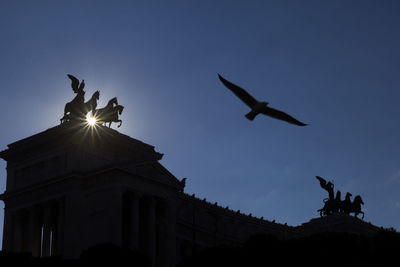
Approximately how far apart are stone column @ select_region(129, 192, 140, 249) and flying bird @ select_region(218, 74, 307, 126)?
51732 millimetres

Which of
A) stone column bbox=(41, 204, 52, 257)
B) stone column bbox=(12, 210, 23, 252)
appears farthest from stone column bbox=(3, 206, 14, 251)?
stone column bbox=(41, 204, 52, 257)

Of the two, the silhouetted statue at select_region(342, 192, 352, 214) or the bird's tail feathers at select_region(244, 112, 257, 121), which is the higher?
the silhouetted statue at select_region(342, 192, 352, 214)

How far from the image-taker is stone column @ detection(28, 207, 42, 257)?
90.0m

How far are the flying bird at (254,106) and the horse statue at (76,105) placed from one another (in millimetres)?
60204

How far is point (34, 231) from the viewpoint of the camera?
298ft

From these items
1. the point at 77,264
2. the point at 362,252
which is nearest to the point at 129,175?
the point at 77,264

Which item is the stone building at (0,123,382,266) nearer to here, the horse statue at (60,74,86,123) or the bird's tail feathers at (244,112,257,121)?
the horse statue at (60,74,86,123)

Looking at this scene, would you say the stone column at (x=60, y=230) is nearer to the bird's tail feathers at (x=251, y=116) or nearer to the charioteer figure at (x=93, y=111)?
the charioteer figure at (x=93, y=111)

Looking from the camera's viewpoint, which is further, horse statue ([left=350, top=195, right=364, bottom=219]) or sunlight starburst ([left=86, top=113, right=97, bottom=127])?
horse statue ([left=350, top=195, right=364, bottom=219])

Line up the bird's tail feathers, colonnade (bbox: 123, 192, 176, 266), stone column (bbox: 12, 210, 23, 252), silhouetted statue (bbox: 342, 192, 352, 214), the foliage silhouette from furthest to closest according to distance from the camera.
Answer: silhouetted statue (bbox: 342, 192, 352, 214) < stone column (bbox: 12, 210, 23, 252) < colonnade (bbox: 123, 192, 176, 266) < the foliage silhouette < the bird's tail feathers

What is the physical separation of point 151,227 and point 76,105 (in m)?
15.2

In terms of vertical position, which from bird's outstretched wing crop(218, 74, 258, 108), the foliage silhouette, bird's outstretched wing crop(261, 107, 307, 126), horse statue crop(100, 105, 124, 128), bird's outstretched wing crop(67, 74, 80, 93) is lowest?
Answer: bird's outstretched wing crop(261, 107, 307, 126)

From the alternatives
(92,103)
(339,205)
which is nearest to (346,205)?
(339,205)

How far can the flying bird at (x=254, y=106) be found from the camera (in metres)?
33.8
